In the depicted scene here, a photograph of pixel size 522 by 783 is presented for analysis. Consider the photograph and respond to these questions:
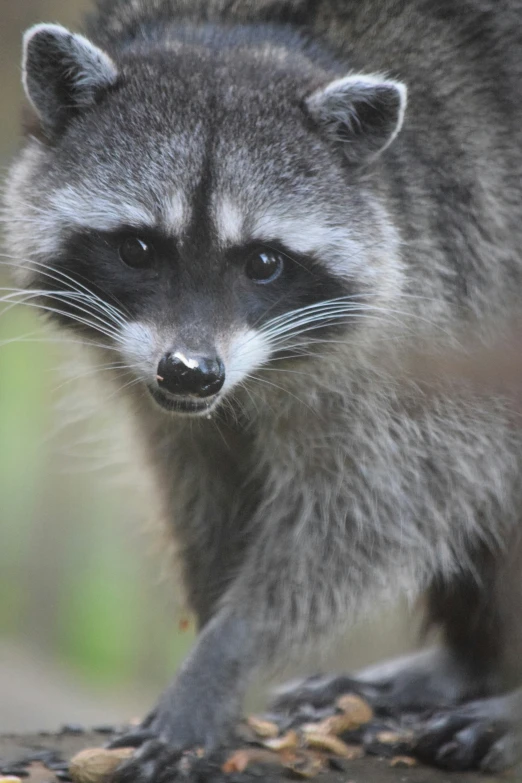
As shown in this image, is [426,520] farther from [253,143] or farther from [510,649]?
[253,143]

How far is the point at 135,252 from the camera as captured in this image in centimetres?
339

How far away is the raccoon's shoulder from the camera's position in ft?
12.7

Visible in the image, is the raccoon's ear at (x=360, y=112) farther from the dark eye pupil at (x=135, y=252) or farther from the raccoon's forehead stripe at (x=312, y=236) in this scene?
the dark eye pupil at (x=135, y=252)

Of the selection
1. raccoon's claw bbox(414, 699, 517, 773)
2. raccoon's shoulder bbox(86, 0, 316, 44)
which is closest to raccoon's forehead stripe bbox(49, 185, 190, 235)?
raccoon's shoulder bbox(86, 0, 316, 44)

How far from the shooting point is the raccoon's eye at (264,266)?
135 inches

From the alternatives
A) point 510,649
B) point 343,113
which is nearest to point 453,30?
point 343,113

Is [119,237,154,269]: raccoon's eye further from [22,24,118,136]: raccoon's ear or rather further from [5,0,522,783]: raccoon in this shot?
[22,24,118,136]: raccoon's ear

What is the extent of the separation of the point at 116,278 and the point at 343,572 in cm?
109

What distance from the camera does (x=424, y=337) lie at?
3682mm

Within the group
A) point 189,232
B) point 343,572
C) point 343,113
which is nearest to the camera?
point 189,232

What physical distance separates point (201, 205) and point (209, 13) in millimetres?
881

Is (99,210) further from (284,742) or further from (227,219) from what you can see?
(284,742)

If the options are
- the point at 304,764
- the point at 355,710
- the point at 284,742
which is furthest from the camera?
the point at 355,710

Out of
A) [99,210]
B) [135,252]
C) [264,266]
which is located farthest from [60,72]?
[264,266]
